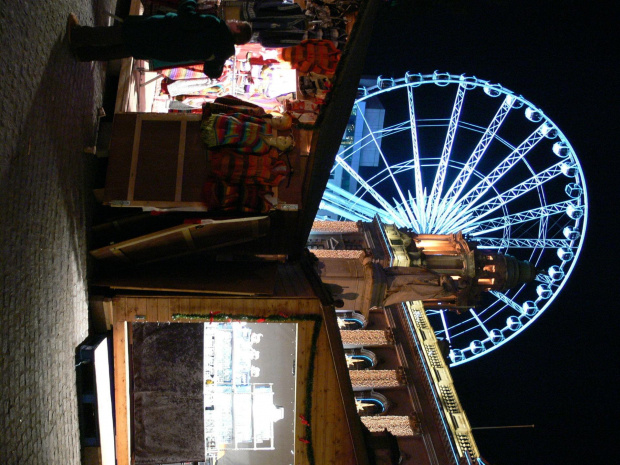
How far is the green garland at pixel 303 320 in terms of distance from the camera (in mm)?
7672

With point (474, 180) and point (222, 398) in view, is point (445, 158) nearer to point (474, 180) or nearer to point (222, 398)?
point (222, 398)

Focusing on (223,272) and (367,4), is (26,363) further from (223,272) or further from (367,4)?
(367,4)

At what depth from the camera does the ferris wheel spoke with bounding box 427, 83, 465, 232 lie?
19969 mm

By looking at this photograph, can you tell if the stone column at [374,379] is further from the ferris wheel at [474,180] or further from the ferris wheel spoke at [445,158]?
the ferris wheel spoke at [445,158]

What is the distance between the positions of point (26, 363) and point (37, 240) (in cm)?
140

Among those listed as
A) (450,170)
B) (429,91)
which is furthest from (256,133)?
(450,170)

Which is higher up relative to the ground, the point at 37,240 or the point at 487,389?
the point at 37,240

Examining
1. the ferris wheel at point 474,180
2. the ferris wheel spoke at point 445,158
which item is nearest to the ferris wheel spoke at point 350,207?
the ferris wheel at point 474,180

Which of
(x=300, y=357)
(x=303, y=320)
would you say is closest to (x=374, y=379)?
(x=300, y=357)

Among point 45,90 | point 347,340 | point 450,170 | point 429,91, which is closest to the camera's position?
point 45,90

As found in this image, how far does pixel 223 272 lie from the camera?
8641mm

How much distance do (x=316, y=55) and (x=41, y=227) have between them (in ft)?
21.4

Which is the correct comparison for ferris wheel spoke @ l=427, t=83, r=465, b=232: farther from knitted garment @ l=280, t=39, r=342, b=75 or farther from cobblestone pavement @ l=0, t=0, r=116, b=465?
cobblestone pavement @ l=0, t=0, r=116, b=465

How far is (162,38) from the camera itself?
6.63 metres
